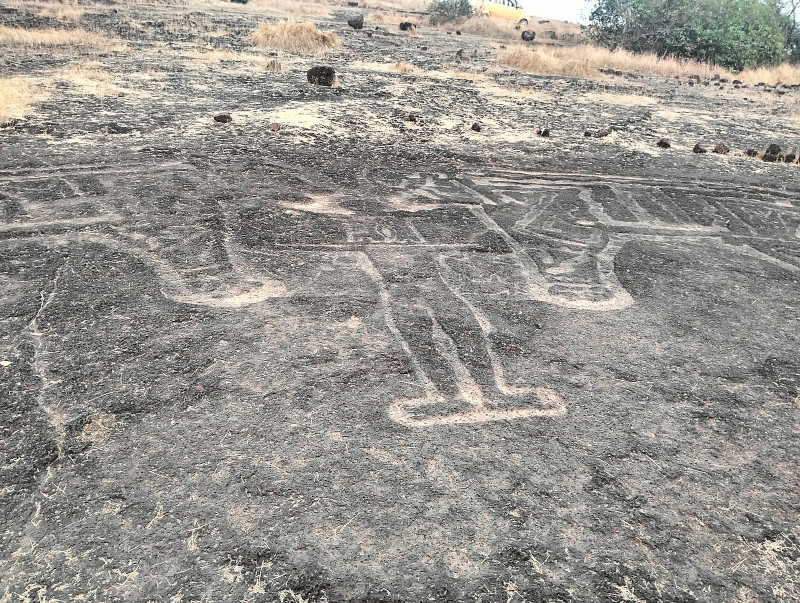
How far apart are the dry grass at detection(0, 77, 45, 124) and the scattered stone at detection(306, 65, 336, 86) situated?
3460mm

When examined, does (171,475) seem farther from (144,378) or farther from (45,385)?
(45,385)

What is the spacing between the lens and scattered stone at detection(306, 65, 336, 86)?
9.10 meters

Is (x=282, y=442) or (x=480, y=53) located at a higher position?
(x=480, y=53)

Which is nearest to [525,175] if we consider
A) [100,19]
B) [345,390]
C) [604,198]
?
[604,198]

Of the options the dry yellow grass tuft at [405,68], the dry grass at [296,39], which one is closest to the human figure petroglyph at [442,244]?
the dry yellow grass tuft at [405,68]

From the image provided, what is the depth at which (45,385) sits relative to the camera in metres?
2.50

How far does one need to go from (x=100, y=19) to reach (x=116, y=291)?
15.1 m

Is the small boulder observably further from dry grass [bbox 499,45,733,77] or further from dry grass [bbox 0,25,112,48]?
dry grass [bbox 499,45,733,77]

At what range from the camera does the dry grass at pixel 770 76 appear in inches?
602

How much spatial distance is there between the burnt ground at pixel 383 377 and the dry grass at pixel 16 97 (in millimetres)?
424

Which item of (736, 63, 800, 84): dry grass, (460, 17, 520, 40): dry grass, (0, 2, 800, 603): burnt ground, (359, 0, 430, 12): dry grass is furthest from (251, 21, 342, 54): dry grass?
(359, 0, 430, 12): dry grass

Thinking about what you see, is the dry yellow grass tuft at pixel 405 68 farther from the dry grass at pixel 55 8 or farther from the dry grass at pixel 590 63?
the dry grass at pixel 55 8

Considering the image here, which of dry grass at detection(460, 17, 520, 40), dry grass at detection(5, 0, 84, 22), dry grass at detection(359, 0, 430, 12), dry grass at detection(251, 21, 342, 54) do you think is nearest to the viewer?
dry grass at detection(251, 21, 342, 54)

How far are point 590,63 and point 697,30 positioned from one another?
526 cm
